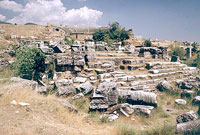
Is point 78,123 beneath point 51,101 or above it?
beneath

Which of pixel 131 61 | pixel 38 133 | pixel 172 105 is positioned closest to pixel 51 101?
pixel 38 133

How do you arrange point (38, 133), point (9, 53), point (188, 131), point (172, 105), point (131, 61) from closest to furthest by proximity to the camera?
point (38, 133)
point (188, 131)
point (172, 105)
point (131, 61)
point (9, 53)

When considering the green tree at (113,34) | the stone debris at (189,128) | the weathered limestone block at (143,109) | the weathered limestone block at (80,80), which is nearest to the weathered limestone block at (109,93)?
the weathered limestone block at (143,109)

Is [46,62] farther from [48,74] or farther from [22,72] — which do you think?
[22,72]

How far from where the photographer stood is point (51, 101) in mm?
6176

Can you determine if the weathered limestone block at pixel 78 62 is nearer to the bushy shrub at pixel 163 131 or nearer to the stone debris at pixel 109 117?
the stone debris at pixel 109 117

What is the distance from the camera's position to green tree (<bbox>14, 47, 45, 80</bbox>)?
9.41 m

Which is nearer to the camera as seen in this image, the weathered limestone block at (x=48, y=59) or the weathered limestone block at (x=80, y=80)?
the weathered limestone block at (x=80, y=80)

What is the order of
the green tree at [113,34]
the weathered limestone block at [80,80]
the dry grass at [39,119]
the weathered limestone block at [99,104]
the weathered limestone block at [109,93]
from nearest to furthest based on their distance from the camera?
the dry grass at [39,119] → the weathered limestone block at [99,104] → the weathered limestone block at [109,93] → the weathered limestone block at [80,80] → the green tree at [113,34]

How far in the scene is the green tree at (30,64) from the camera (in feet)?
30.9

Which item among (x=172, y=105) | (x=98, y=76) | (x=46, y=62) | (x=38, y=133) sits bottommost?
(x=172, y=105)

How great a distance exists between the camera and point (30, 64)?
31.0 feet

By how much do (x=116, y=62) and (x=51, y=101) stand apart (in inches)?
257

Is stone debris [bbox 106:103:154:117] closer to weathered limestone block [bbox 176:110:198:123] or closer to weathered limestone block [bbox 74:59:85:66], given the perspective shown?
weathered limestone block [bbox 176:110:198:123]
